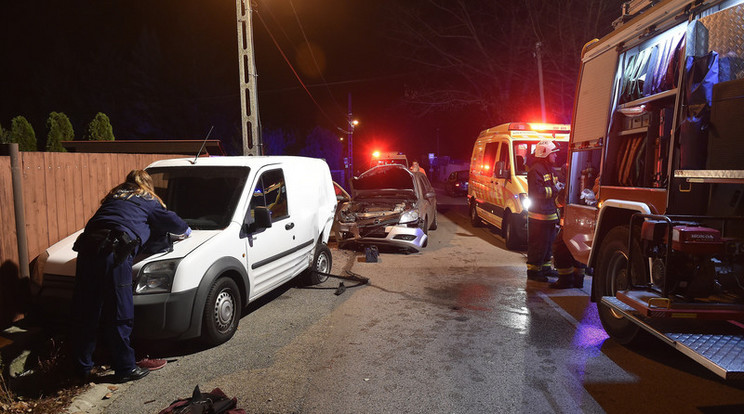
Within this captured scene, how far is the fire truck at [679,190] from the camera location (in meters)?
3.14

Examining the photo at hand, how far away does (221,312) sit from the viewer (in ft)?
14.0

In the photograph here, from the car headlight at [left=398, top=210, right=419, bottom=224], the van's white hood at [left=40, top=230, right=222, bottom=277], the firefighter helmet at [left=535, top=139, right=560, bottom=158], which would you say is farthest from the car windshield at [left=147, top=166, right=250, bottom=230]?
the car headlight at [left=398, top=210, right=419, bottom=224]

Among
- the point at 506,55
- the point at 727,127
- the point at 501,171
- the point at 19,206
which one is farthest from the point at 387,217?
the point at 506,55

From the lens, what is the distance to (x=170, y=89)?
124ft

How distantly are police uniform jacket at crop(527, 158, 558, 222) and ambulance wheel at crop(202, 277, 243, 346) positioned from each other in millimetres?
4372

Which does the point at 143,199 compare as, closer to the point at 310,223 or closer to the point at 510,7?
the point at 310,223

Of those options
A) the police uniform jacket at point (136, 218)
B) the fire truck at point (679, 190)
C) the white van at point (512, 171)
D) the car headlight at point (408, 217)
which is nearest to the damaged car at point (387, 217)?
the car headlight at point (408, 217)

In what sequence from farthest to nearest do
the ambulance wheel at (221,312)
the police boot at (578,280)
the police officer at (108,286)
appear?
1. the police boot at (578,280)
2. the ambulance wheel at (221,312)
3. the police officer at (108,286)

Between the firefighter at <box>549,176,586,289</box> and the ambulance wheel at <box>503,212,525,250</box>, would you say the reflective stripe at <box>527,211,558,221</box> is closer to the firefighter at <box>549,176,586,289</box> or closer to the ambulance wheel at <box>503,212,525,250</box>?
the firefighter at <box>549,176,586,289</box>

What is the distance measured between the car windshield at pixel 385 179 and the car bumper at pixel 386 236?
1.33 m

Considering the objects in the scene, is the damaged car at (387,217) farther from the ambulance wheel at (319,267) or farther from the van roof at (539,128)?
the van roof at (539,128)

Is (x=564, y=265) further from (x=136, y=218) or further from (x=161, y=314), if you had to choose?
(x=136, y=218)

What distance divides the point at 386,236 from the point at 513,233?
99.0 inches

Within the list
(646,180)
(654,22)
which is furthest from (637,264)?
(654,22)
